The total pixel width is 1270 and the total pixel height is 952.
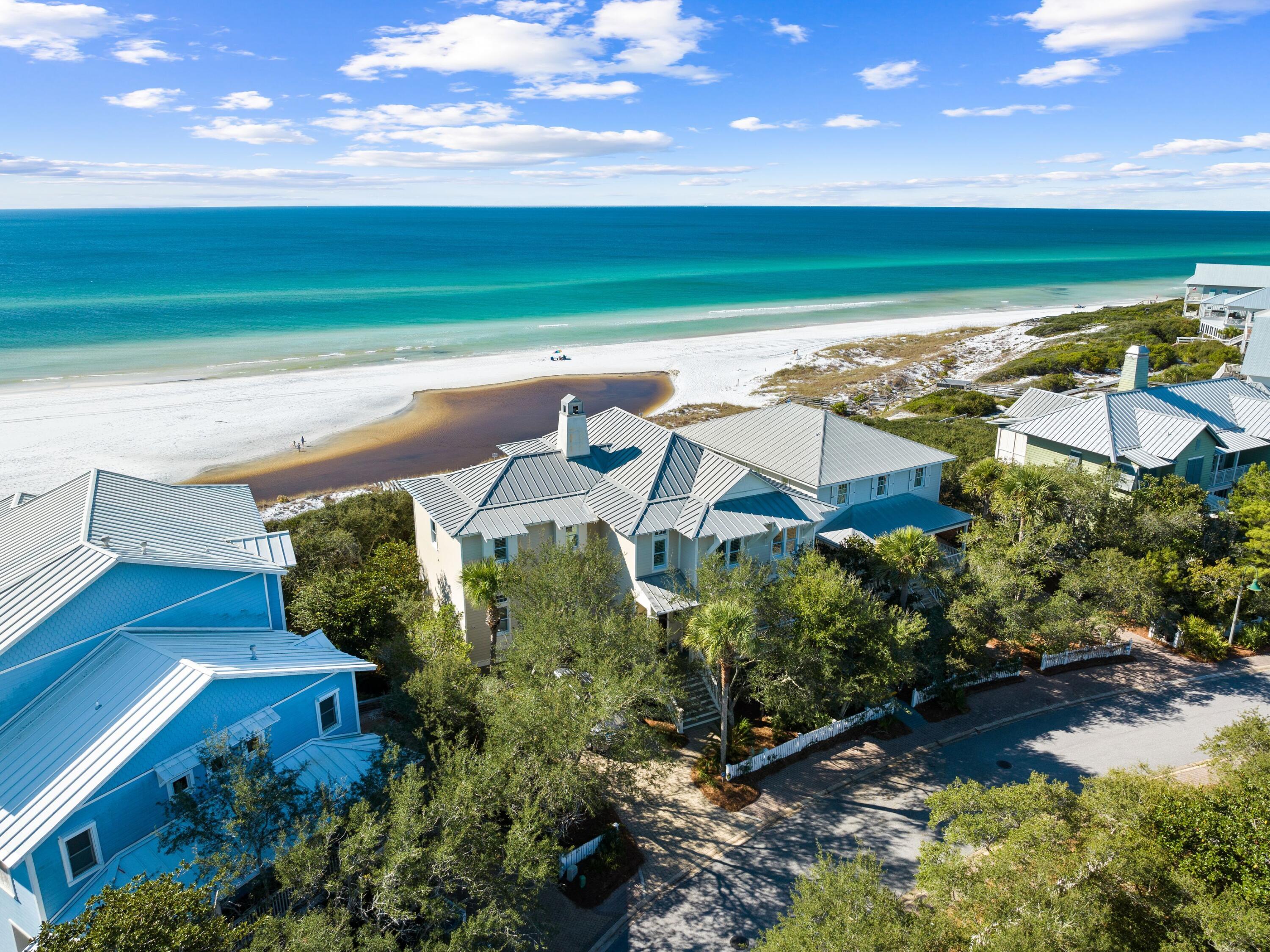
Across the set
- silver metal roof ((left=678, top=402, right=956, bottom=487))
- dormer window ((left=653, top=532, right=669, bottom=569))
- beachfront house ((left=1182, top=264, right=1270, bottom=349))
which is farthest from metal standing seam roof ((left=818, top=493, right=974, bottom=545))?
beachfront house ((left=1182, top=264, right=1270, bottom=349))

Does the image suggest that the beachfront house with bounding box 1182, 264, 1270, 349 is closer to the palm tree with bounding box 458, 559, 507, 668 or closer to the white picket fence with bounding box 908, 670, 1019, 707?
the white picket fence with bounding box 908, 670, 1019, 707

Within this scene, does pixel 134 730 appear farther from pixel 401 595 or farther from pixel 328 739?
pixel 401 595

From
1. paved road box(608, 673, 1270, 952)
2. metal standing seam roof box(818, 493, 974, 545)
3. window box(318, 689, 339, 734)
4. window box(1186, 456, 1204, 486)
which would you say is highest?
window box(1186, 456, 1204, 486)

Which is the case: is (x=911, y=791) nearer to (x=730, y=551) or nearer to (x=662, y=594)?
(x=730, y=551)

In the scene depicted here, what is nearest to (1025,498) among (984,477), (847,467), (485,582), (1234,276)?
(984,477)

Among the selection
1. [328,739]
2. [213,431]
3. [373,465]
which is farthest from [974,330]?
[328,739]
